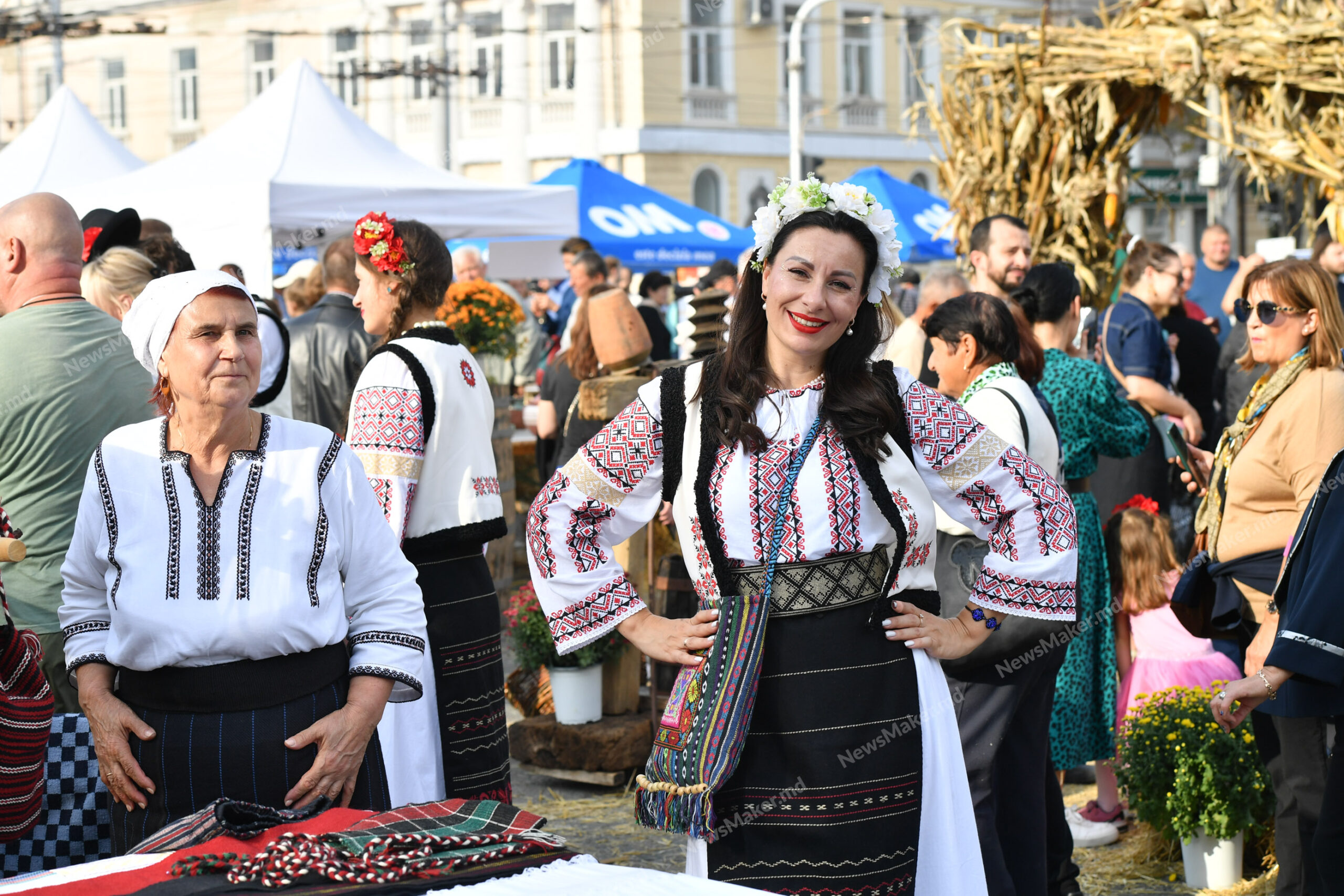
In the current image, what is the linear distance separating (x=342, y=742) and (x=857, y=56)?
31.9 m

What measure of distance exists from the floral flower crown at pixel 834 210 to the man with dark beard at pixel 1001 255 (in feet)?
9.48

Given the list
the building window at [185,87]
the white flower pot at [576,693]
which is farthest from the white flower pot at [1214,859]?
the building window at [185,87]

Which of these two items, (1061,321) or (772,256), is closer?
(772,256)

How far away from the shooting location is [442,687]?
13.3 feet

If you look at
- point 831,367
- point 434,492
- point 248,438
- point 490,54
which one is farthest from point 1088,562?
point 490,54

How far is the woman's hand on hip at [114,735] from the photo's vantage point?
8.82 feet

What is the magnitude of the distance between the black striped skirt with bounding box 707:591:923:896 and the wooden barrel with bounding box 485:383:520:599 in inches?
195

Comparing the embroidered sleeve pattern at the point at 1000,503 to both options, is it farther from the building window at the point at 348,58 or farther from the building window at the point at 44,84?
the building window at the point at 44,84

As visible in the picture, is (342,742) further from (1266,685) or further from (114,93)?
(114,93)

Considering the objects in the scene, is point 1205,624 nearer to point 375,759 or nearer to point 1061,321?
point 1061,321

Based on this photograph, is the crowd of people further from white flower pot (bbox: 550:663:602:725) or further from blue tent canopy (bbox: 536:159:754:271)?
blue tent canopy (bbox: 536:159:754:271)

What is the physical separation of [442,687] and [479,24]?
93.9 ft

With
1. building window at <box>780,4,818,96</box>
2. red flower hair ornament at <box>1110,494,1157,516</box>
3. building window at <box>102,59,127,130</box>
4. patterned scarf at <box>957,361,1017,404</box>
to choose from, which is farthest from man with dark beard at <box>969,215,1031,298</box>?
building window at <box>102,59,127,130</box>

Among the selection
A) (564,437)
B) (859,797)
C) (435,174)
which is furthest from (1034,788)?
(435,174)
